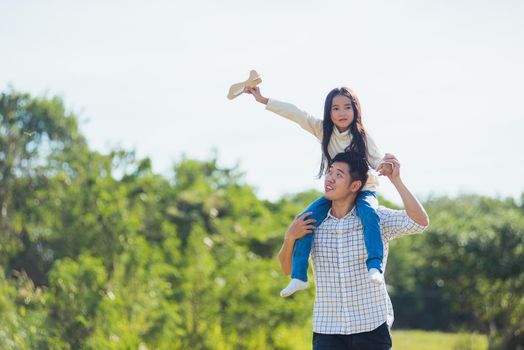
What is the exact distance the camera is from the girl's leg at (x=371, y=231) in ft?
11.1

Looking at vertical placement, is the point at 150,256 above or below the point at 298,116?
above

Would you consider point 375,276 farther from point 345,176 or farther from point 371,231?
point 345,176

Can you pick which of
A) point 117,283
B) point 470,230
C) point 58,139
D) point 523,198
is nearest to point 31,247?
point 58,139

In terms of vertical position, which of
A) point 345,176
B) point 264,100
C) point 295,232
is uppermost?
point 264,100

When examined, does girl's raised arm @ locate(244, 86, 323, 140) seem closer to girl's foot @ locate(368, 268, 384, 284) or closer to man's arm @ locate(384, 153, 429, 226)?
man's arm @ locate(384, 153, 429, 226)

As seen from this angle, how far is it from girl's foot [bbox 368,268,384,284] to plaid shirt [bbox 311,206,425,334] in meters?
0.15

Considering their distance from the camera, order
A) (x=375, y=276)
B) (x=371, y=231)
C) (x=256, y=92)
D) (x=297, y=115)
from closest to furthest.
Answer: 1. (x=375, y=276)
2. (x=371, y=231)
3. (x=297, y=115)
4. (x=256, y=92)

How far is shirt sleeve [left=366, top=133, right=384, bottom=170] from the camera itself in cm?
368

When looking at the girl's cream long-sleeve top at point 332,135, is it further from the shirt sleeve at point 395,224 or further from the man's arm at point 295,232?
the man's arm at point 295,232

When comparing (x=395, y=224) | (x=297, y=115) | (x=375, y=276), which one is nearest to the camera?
(x=375, y=276)

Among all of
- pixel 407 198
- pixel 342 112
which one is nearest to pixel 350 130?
pixel 342 112

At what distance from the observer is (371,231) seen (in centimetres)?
341

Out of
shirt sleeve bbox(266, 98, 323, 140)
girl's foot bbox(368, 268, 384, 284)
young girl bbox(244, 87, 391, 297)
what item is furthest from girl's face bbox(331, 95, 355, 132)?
girl's foot bbox(368, 268, 384, 284)

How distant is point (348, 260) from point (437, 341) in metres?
15.0
